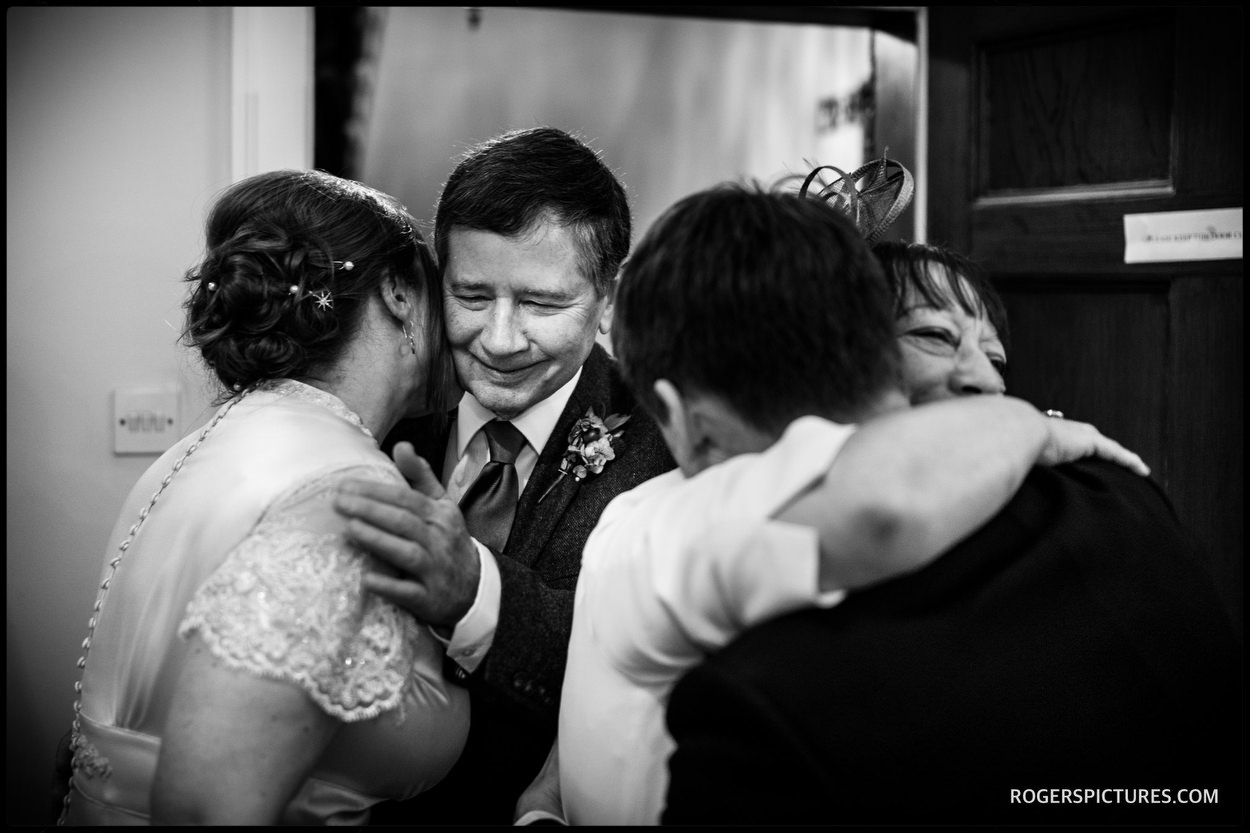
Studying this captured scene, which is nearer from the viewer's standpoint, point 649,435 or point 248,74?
point 649,435

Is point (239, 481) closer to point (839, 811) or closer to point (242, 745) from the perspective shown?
point (242, 745)

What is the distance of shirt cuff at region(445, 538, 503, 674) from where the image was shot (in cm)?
134

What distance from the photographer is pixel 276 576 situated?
1151 millimetres

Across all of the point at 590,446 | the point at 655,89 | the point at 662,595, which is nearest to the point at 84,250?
the point at 590,446

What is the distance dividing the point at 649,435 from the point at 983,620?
2.72ft

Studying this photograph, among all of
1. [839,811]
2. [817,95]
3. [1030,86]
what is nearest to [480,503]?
[839,811]

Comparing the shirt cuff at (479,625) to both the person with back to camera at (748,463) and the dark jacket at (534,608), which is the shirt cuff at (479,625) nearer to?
the dark jacket at (534,608)

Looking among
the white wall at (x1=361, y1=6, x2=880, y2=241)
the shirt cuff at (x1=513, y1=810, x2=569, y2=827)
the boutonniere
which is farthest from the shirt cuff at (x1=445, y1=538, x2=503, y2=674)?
the white wall at (x1=361, y1=6, x2=880, y2=241)

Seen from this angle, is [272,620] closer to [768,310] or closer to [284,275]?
[284,275]

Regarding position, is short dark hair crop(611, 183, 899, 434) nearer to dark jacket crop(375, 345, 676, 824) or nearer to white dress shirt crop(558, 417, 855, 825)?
white dress shirt crop(558, 417, 855, 825)

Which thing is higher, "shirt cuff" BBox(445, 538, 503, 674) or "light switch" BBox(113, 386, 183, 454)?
"light switch" BBox(113, 386, 183, 454)

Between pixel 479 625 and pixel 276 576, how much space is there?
0.30 m

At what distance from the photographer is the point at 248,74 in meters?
2.54

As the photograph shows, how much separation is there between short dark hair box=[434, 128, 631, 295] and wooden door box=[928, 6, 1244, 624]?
1238 millimetres
